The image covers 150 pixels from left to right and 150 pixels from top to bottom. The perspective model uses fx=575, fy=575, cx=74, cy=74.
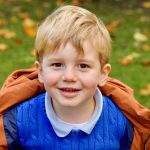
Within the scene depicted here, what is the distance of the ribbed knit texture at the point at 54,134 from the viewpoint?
289 centimetres

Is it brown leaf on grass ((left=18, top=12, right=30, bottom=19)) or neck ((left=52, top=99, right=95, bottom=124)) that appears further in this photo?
brown leaf on grass ((left=18, top=12, right=30, bottom=19))

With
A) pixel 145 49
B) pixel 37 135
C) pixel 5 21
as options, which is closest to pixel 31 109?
pixel 37 135

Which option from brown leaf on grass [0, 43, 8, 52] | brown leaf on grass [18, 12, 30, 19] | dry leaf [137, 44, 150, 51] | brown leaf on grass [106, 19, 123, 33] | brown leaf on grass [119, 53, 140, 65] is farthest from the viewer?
brown leaf on grass [18, 12, 30, 19]

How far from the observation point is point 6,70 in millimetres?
4996

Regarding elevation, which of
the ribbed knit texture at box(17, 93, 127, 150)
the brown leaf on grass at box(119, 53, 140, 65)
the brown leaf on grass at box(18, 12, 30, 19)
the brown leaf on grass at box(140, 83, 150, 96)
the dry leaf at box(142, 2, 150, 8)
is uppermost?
the ribbed knit texture at box(17, 93, 127, 150)

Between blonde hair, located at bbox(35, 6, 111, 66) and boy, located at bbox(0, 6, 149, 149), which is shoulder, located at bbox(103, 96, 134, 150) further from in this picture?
blonde hair, located at bbox(35, 6, 111, 66)

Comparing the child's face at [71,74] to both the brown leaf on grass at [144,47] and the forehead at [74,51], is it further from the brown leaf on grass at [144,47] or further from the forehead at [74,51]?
the brown leaf on grass at [144,47]

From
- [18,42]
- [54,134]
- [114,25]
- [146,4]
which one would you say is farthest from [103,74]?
[146,4]

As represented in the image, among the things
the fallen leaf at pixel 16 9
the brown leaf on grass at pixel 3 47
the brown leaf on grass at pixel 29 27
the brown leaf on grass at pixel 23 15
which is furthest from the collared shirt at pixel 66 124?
the fallen leaf at pixel 16 9

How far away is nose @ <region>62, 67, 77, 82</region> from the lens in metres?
2.64

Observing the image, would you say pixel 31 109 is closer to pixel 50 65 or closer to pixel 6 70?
pixel 50 65

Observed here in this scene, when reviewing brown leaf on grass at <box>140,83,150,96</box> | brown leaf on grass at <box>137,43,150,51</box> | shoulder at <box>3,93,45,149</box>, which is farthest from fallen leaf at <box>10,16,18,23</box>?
shoulder at <box>3,93,45,149</box>

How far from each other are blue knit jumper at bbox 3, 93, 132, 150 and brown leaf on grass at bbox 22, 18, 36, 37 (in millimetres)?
3087

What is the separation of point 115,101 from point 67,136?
1.13ft
